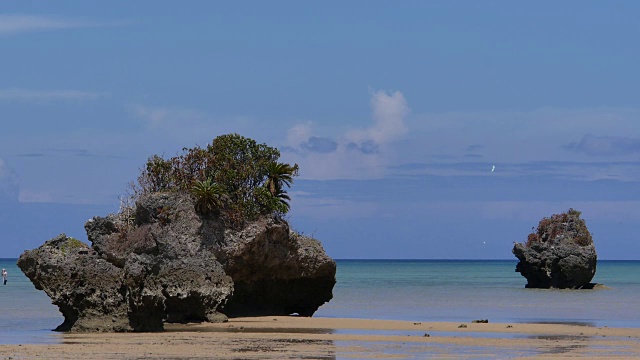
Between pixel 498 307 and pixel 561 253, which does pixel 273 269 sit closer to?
pixel 498 307

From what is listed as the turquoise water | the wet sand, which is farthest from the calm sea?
the wet sand

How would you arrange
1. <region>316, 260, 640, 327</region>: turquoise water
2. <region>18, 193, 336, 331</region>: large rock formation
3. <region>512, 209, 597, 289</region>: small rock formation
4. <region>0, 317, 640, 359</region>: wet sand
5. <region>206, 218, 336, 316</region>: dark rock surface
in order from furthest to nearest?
<region>512, 209, 597, 289</region>: small rock formation
<region>316, 260, 640, 327</region>: turquoise water
<region>206, 218, 336, 316</region>: dark rock surface
<region>18, 193, 336, 331</region>: large rock formation
<region>0, 317, 640, 359</region>: wet sand

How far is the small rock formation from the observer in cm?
8888

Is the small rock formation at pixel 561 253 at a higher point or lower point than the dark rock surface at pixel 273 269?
higher

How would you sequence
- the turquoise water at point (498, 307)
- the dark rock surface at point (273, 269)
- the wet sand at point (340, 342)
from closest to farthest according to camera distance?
the wet sand at point (340, 342)
the dark rock surface at point (273, 269)
the turquoise water at point (498, 307)

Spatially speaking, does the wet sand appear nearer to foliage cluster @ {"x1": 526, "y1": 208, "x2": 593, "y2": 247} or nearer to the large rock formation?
the large rock formation

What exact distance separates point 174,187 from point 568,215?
52381 millimetres

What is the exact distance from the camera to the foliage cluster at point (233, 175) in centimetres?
4606

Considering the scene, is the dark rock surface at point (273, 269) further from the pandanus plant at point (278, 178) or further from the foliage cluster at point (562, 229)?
the foliage cluster at point (562, 229)

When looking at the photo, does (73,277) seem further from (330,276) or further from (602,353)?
(602,353)

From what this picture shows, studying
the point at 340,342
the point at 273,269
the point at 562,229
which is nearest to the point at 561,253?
the point at 562,229

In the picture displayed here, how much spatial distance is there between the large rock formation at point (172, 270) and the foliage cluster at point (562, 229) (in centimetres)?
4481

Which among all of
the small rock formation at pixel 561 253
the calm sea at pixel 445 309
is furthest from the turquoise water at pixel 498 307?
the small rock formation at pixel 561 253

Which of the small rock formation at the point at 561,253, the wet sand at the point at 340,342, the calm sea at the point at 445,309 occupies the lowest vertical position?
the wet sand at the point at 340,342
